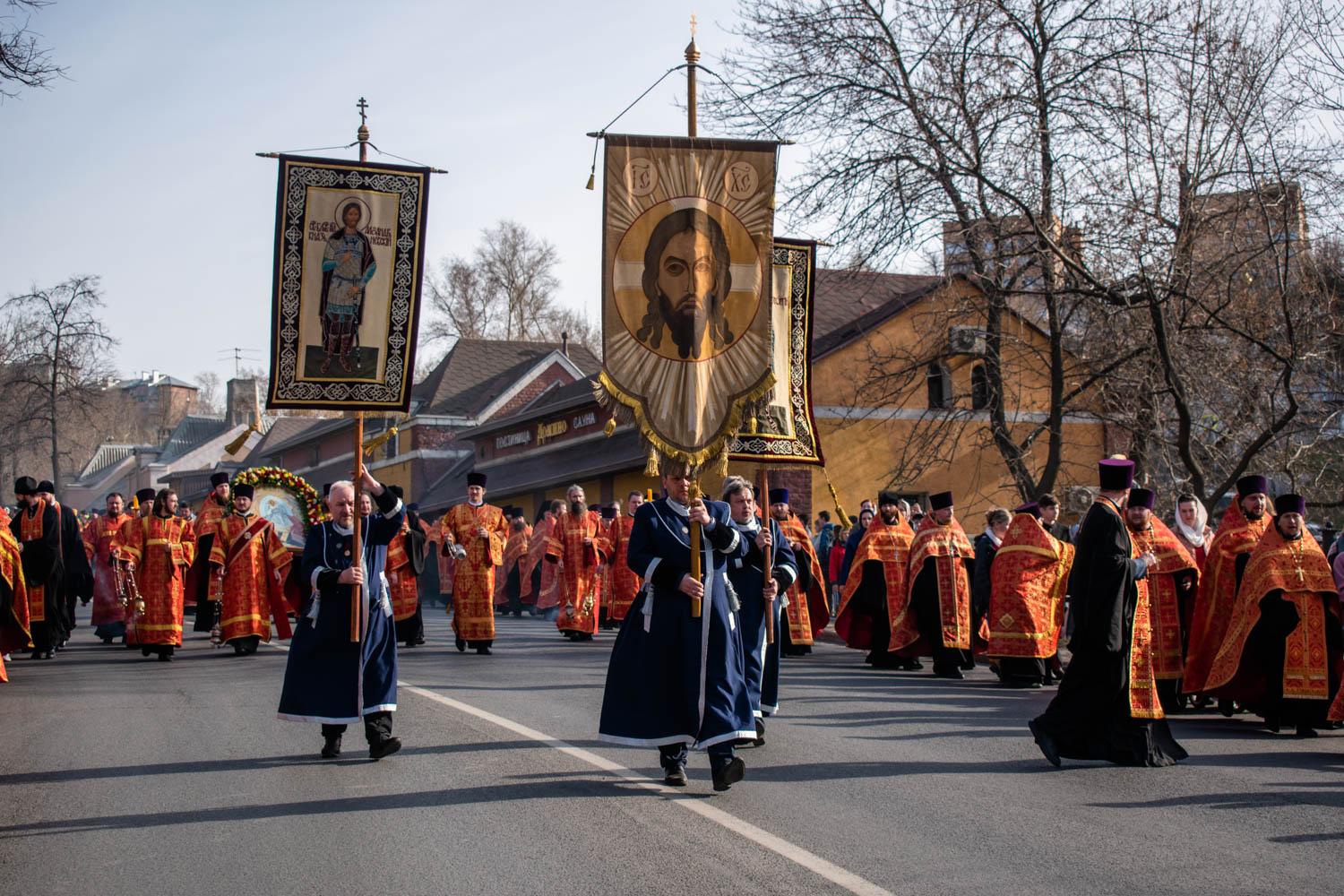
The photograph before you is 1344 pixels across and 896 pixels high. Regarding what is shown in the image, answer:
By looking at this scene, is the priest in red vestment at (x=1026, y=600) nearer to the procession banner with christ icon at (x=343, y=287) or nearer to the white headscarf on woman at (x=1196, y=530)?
the white headscarf on woman at (x=1196, y=530)

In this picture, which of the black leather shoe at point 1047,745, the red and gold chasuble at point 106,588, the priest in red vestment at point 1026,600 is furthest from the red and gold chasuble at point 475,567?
the black leather shoe at point 1047,745

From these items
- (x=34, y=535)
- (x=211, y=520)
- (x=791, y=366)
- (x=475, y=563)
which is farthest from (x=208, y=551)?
(x=791, y=366)

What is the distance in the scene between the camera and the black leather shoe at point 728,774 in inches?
278

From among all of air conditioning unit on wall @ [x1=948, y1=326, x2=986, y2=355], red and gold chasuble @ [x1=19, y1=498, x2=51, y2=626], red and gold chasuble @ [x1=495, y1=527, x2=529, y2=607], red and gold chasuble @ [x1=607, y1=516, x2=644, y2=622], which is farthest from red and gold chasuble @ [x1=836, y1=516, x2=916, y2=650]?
red and gold chasuble @ [x1=495, y1=527, x2=529, y2=607]

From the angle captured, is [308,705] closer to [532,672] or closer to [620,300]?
[620,300]

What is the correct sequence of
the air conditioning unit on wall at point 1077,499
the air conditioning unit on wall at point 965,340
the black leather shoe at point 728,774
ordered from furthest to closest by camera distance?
the air conditioning unit on wall at point 1077,499 → the air conditioning unit on wall at point 965,340 → the black leather shoe at point 728,774

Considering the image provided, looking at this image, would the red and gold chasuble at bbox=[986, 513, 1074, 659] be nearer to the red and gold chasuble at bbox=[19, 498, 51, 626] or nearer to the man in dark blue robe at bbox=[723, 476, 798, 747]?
the man in dark blue robe at bbox=[723, 476, 798, 747]

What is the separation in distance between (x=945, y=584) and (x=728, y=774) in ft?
25.6

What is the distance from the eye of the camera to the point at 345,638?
8.41m

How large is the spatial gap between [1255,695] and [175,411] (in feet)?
445

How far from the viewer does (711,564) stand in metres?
7.64

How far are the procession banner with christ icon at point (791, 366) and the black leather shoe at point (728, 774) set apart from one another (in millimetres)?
4341

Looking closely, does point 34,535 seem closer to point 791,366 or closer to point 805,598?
point 791,366

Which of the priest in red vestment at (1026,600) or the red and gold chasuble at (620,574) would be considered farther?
the red and gold chasuble at (620,574)
